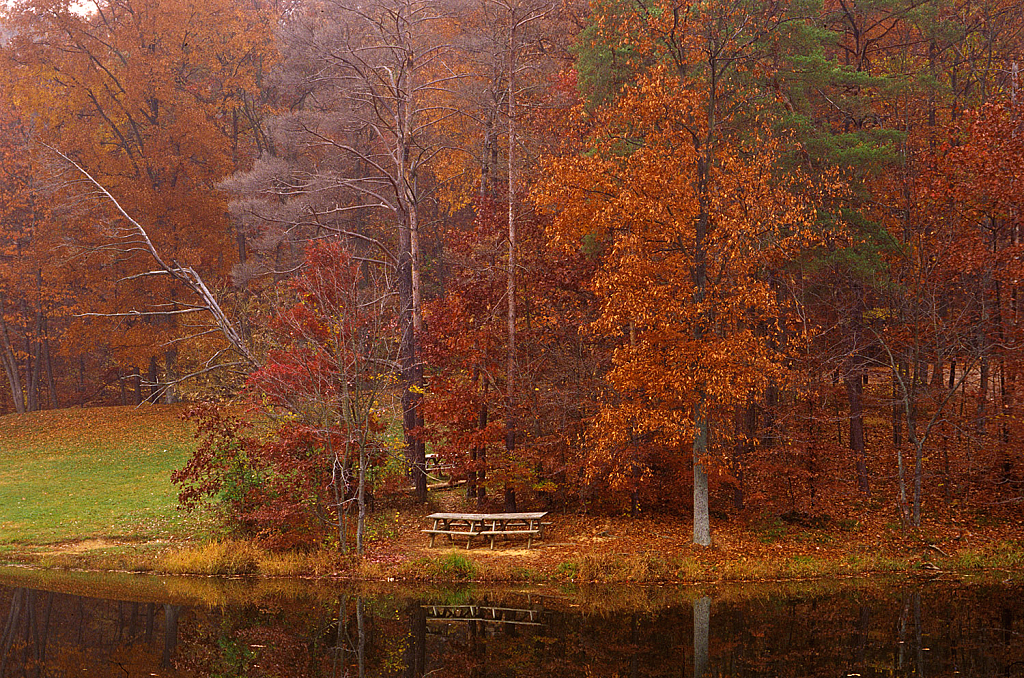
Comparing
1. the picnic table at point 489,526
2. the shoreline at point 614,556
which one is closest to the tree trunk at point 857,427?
the shoreline at point 614,556

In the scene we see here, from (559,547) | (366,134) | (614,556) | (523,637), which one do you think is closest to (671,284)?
(614,556)

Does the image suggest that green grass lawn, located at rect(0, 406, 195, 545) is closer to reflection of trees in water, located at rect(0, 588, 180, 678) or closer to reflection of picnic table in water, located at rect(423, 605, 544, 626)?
reflection of trees in water, located at rect(0, 588, 180, 678)

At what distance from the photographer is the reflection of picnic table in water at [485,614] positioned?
1295cm

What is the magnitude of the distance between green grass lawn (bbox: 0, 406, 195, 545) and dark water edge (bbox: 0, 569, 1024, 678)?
3762 mm

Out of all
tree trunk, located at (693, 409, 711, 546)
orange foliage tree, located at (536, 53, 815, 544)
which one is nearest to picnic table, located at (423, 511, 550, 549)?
orange foliage tree, located at (536, 53, 815, 544)

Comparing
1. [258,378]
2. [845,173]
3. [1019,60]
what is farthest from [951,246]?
[258,378]

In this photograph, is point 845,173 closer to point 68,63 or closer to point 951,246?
point 951,246

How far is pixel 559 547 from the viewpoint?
56.3 ft

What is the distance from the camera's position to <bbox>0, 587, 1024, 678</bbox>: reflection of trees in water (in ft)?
34.9

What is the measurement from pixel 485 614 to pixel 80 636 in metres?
5.93

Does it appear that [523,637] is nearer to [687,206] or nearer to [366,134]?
[687,206]

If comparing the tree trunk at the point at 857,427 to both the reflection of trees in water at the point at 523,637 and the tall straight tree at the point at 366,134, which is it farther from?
the tall straight tree at the point at 366,134

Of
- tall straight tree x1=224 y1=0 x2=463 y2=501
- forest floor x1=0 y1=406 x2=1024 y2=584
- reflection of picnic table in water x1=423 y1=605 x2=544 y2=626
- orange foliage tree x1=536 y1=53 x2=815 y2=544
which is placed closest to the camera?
reflection of picnic table in water x1=423 y1=605 x2=544 y2=626

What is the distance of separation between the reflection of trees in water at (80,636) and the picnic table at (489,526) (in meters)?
5.78
